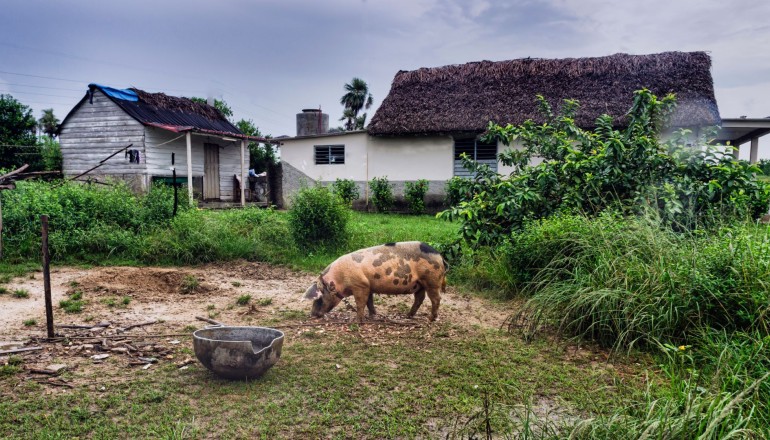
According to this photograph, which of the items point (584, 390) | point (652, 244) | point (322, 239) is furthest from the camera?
point (322, 239)

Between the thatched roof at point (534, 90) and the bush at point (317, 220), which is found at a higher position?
the thatched roof at point (534, 90)

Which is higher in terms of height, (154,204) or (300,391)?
(154,204)

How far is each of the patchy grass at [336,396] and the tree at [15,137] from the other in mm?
18203

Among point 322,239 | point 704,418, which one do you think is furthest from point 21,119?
point 704,418

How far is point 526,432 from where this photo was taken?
2631 mm

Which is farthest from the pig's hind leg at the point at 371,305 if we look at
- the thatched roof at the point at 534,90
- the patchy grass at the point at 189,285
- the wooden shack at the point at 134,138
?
the wooden shack at the point at 134,138

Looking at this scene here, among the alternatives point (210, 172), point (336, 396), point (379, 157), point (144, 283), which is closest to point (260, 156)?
point (210, 172)

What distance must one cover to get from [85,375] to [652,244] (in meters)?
5.04

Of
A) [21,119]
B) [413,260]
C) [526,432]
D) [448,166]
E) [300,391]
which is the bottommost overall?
[300,391]

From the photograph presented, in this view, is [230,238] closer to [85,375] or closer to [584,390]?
[85,375]

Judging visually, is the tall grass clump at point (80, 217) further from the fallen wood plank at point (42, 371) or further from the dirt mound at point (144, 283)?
the fallen wood plank at point (42, 371)

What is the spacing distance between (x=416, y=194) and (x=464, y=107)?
302cm

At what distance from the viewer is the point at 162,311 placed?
19.6 ft

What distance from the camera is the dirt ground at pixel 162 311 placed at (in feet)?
15.1
